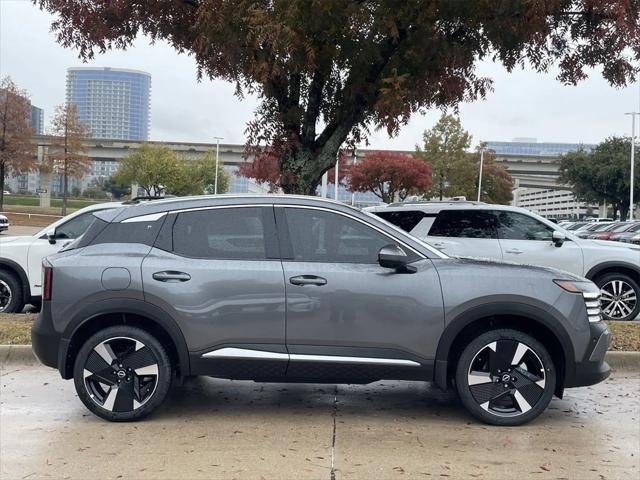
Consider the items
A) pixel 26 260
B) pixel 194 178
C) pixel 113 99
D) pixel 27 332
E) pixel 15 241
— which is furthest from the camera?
pixel 113 99

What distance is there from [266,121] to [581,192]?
152 ft

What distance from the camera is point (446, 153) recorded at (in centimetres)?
4872

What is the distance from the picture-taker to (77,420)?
5.29m

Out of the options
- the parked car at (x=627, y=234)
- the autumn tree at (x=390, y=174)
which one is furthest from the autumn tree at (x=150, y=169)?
the parked car at (x=627, y=234)

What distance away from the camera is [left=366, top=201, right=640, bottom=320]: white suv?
9.14 meters

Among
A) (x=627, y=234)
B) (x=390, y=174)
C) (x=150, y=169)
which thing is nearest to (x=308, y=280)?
(x=627, y=234)

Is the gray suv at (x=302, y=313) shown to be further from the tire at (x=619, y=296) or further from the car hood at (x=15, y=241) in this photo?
the tire at (x=619, y=296)

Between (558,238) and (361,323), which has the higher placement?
(558,238)

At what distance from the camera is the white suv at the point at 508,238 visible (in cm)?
914

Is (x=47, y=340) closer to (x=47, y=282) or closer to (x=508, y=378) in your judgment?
(x=47, y=282)

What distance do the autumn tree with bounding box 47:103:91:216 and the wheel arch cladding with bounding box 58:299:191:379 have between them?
38658 millimetres

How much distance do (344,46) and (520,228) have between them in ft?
11.8

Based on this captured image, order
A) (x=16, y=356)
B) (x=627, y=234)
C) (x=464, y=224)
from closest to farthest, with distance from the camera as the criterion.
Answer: (x=16, y=356)
(x=464, y=224)
(x=627, y=234)

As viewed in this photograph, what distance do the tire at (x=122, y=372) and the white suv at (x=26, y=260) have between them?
4138 mm
